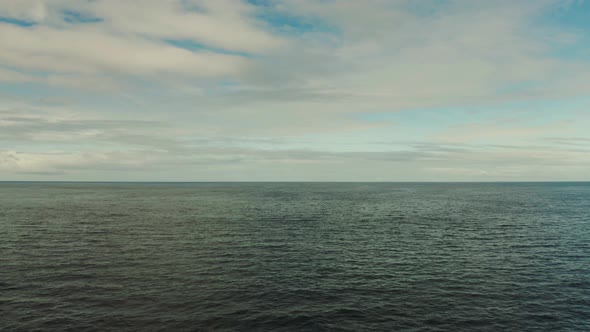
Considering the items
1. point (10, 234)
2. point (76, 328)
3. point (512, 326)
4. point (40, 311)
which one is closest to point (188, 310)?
point (76, 328)

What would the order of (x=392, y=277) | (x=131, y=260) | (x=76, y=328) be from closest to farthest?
(x=76, y=328) < (x=392, y=277) < (x=131, y=260)

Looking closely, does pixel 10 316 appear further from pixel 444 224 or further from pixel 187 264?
pixel 444 224

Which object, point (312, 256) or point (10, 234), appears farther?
point (10, 234)

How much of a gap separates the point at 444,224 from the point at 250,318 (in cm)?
7122

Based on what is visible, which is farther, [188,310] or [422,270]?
[422,270]

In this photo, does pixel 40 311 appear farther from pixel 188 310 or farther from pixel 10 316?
pixel 188 310

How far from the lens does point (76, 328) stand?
33.6m

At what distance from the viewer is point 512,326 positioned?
34250 mm

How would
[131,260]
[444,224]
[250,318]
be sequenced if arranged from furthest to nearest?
[444,224] → [131,260] → [250,318]

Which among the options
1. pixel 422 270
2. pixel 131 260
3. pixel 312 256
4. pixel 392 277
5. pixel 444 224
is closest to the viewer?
pixel 392 277

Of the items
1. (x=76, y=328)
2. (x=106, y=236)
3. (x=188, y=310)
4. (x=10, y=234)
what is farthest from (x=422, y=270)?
(x=10, y=234)

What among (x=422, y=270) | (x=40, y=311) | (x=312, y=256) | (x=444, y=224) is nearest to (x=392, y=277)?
(x=422, y=270)

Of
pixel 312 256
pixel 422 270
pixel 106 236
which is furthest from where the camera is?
pixel 106 236

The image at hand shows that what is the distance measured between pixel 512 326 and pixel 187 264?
4014 centimetres
